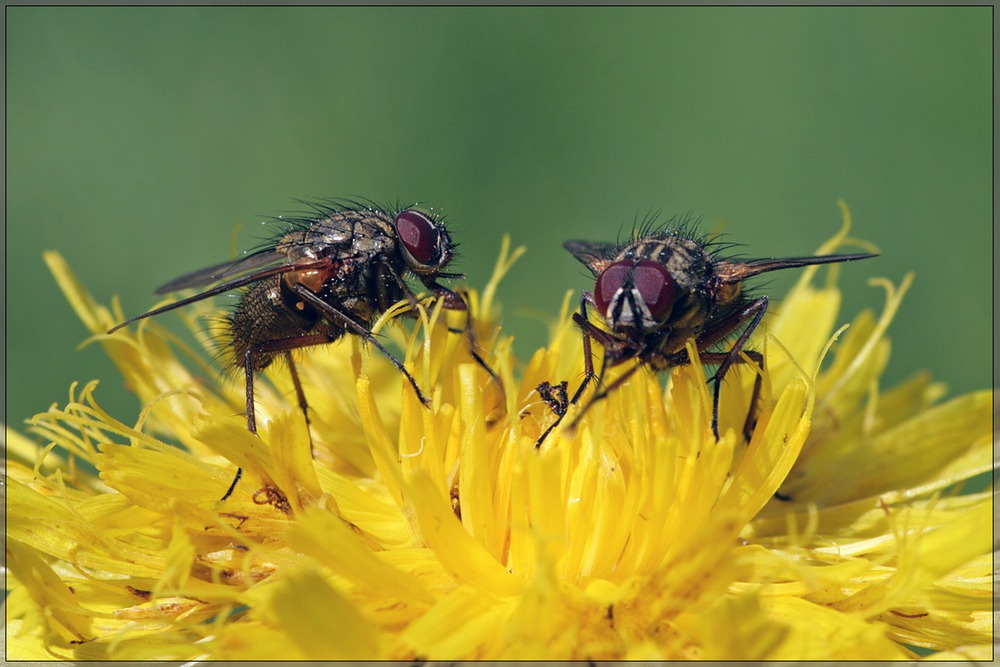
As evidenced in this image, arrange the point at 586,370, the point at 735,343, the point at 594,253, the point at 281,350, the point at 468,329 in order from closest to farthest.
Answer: the point at 586,370
the point at 735,343
the point at 468,329
the point at 281,350
the point at 594,253

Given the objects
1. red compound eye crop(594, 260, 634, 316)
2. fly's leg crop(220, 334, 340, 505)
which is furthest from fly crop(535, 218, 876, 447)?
fly's leg crop(220, 334, 340, 505)

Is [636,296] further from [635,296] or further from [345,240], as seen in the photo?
[345,240]

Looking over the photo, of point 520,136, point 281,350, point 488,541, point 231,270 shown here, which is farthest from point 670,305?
point 520,136

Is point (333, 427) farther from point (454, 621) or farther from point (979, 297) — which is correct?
point (979, 297)

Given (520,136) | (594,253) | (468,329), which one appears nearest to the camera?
(468,329)

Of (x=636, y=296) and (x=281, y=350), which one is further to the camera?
(x=281, y=350)

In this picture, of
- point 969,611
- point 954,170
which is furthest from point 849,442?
point 954,170

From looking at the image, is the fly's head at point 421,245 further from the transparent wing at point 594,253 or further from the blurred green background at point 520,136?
the blurred green background at point 520,136

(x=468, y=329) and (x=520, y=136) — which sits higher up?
(x=520, y=136)
